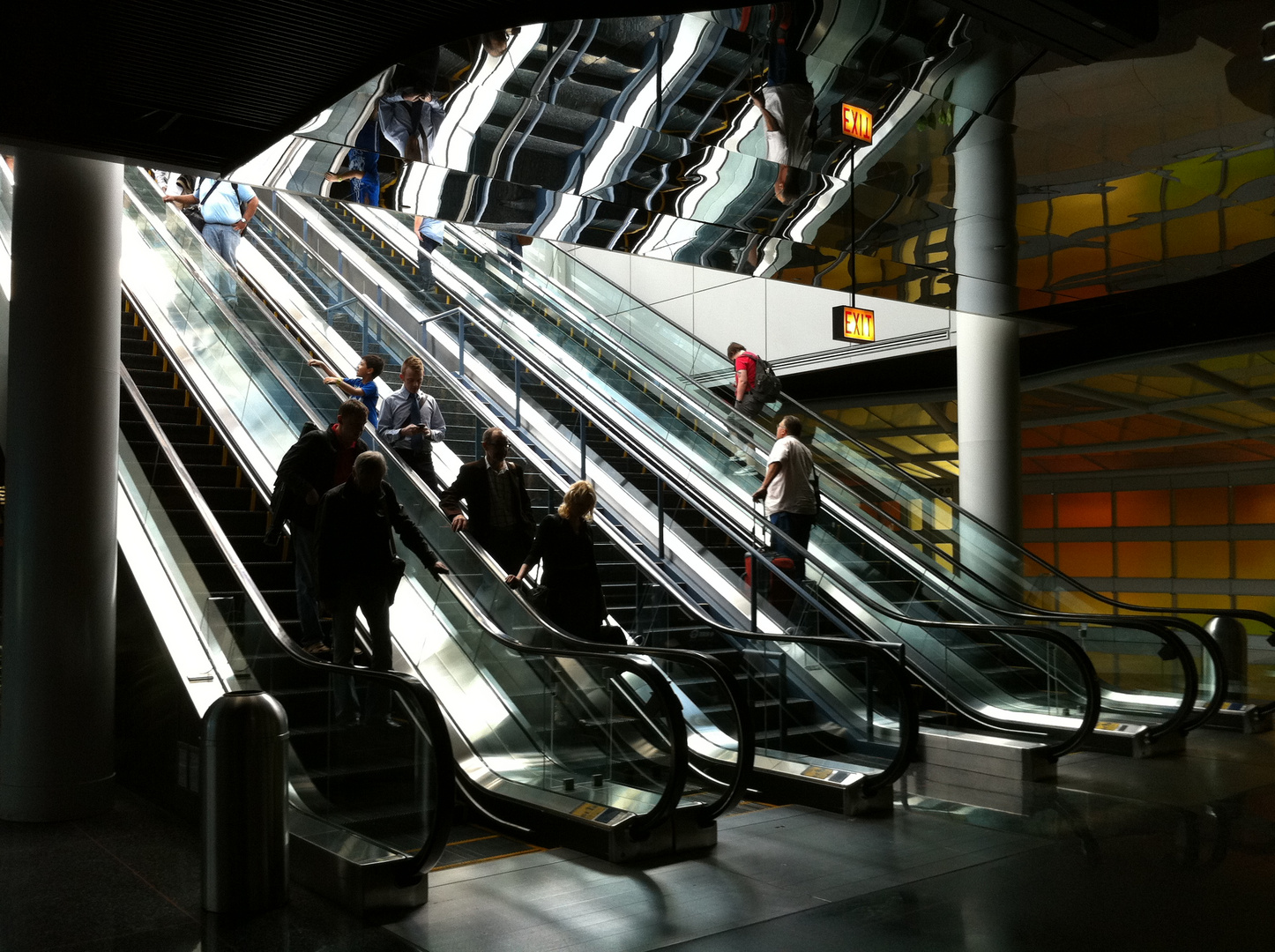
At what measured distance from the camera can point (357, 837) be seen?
5.05m

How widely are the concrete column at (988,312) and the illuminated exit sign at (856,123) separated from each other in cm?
55

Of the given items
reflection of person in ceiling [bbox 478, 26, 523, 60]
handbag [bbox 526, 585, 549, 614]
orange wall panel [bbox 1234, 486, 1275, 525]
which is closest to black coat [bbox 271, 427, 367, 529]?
handbag [bbox 526, 585, 549, 614]

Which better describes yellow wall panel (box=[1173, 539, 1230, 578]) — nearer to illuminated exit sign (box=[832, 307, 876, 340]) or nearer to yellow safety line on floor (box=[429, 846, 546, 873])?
illuminated exit sign (box=[832, 307, 876, 340])

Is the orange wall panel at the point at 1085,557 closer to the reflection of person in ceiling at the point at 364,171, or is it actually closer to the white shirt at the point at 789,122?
the white shirt at the point at 789,122

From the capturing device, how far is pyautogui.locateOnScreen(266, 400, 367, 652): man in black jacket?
688 cm

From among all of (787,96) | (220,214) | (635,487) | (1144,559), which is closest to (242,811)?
(787,96)

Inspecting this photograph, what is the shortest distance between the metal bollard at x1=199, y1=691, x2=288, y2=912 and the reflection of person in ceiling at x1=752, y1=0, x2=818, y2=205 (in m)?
3.82

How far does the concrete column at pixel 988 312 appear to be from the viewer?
23.7 feet

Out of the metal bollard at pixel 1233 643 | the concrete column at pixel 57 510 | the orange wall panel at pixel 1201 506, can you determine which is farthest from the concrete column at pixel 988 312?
the orange wall panel at pixel 1201 506

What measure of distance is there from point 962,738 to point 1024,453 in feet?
42.1

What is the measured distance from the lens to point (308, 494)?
22.6ft

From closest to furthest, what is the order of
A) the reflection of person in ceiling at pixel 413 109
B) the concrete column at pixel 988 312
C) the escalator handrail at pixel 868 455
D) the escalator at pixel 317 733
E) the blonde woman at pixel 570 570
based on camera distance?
the reflection of person in ceiling at pixel 413 109 → the escalator at pixel 317 733 → the blonde woman at pixel 570 570 → the concrete column at pixel 988 312 → the escalator handrail at pixel 868 455

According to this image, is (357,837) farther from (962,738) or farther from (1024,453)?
(1024,453)

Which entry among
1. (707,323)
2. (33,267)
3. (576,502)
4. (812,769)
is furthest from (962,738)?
(707,323)
